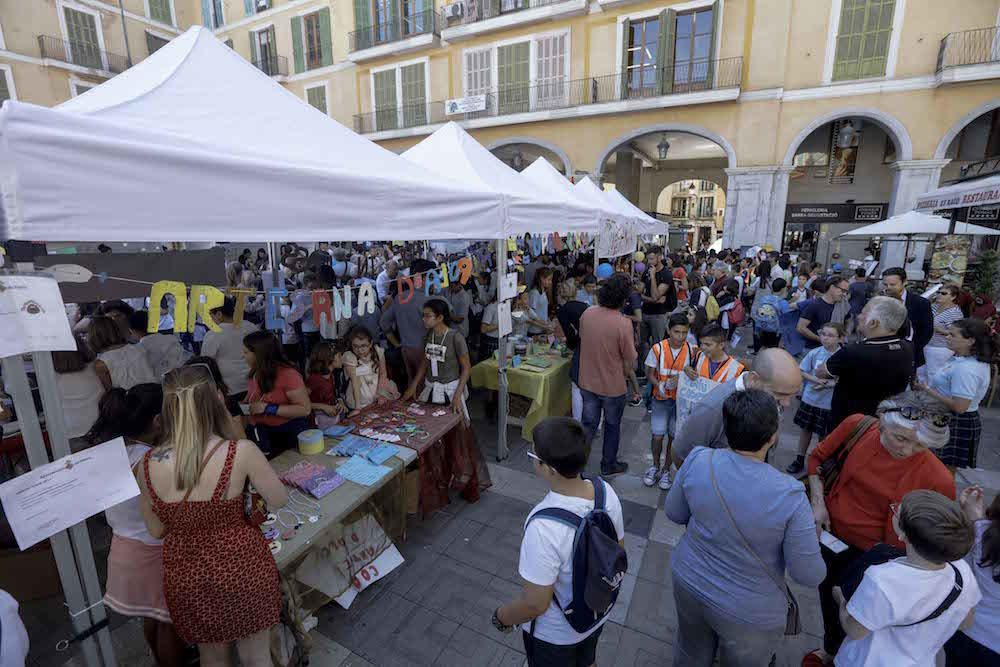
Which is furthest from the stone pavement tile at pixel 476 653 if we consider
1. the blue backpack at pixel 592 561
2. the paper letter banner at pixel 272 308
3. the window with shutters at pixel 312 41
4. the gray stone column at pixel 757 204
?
the window with shutters at pixel 312 41

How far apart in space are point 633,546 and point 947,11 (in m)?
15.9

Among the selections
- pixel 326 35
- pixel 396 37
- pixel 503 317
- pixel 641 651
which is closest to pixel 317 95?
pixel 326 35

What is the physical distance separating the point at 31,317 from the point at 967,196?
9.13m

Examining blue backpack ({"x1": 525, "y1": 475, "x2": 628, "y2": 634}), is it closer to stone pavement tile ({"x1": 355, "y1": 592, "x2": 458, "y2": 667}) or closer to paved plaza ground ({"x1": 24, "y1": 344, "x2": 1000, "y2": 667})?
paved plaza ground ({"x1": 24, "y1": 344, "x2": 1000, "y2": 667})

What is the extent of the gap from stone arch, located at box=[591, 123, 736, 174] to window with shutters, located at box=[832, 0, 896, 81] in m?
3.01

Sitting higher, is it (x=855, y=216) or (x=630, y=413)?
(x=855, y=216)

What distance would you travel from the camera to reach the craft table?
3541mm

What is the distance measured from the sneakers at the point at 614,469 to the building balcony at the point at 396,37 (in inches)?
679

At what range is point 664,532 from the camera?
11.5 feet

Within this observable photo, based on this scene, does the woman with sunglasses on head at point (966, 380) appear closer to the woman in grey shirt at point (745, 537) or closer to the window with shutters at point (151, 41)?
the woman in grey shirt at point (745, 537)

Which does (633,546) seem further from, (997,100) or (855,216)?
(855,216)

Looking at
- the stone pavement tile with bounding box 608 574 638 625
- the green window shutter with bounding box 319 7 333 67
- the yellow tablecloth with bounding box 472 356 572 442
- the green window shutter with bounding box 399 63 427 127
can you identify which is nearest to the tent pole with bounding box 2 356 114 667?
the stone pavement tile with bounding box 608 574 638 625

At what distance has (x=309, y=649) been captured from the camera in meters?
2.35

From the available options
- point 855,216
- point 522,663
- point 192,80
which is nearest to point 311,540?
point 522,663
